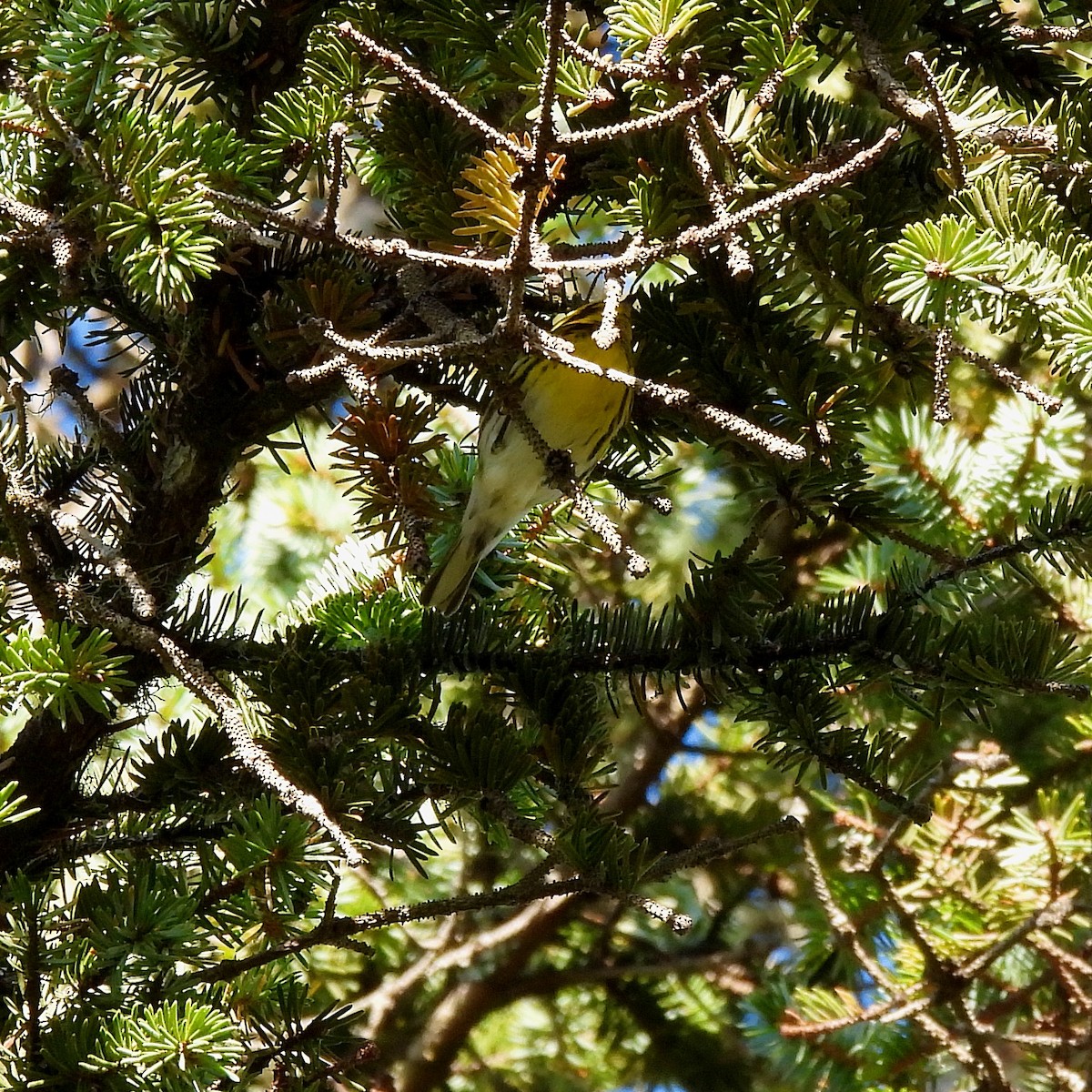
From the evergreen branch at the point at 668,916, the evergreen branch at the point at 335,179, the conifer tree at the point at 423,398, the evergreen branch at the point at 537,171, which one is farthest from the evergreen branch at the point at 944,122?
the evergreen branch at the point at 668,916

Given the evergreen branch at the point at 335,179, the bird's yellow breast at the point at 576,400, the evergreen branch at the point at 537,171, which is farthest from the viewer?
the bird's yellow breast at the point at 576,400

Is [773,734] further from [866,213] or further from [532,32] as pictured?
[532,32]

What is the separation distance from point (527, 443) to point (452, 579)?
0.60 feet

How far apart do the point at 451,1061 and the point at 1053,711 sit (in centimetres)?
100

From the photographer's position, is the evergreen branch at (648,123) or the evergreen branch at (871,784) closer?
the evergreen branch at (648,123)

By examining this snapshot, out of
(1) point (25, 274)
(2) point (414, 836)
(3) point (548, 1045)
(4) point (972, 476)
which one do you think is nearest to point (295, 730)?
(2) point (414, 836)

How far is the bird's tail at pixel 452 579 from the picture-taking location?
1.01m

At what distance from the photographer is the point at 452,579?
1.07 meters

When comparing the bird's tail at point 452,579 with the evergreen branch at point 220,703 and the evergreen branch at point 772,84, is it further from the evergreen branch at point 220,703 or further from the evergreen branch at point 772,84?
the evergreen branch at point 772,84

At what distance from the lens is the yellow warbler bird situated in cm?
105

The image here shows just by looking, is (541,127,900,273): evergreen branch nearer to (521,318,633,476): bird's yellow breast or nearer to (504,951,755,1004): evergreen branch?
(521,318,633,476): bird's yellow breast

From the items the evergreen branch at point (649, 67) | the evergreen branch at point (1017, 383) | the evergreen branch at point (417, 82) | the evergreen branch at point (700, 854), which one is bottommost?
the evergreen branch at point (700, 854)

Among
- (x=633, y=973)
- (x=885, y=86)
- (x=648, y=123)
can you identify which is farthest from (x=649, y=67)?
(x=633, y=973)

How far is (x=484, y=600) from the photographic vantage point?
1.07 metres
